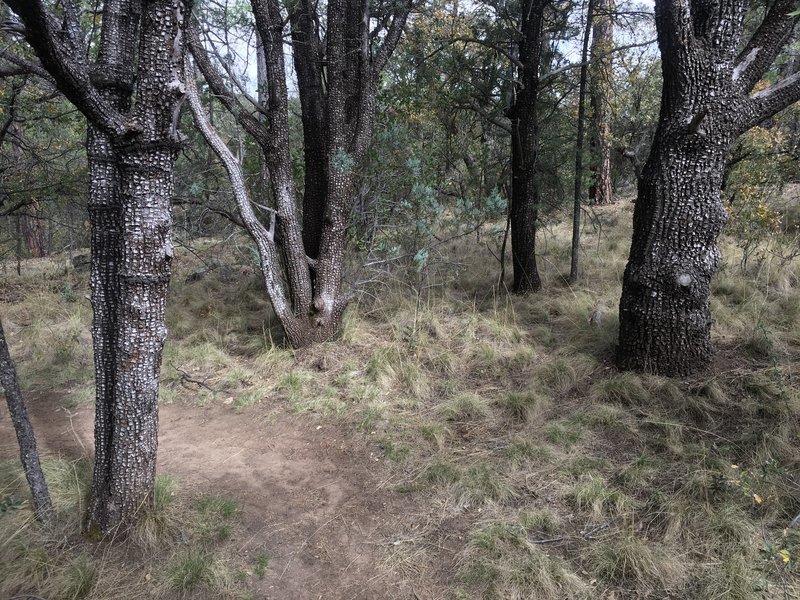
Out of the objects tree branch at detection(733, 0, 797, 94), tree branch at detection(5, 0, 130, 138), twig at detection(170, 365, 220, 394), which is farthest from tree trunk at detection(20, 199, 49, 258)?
tree branch at detection(733, 0, 797, 94)

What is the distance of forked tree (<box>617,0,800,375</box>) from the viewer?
3.65m

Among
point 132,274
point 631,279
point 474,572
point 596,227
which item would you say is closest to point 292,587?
point 474,572

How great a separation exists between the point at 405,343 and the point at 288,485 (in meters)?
2.27

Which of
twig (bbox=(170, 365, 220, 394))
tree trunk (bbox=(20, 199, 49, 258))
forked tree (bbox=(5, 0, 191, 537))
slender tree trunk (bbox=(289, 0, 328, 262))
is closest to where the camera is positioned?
forked tree (bbox=(5, 0, 191, 537))

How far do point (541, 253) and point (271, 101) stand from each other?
493 cm

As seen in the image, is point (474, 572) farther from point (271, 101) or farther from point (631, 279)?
point (271, 101)

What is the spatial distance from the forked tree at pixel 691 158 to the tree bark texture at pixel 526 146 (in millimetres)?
2381

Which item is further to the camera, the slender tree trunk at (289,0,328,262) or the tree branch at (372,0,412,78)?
the slender tree trunk at (289,0,328,262)

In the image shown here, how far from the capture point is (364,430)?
14.0 feet

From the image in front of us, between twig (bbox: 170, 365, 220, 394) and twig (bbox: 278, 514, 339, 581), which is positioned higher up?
twig (bbox: 170, 365, 220, 394)

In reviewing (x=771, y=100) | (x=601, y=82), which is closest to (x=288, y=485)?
(x=771, y=100)

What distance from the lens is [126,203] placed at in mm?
2469

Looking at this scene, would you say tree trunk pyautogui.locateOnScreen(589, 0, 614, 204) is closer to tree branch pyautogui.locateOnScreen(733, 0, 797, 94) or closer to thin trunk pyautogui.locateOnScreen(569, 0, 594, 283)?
thin trunk pyautogui.locateOnScreen(569, 0, 594, 283)

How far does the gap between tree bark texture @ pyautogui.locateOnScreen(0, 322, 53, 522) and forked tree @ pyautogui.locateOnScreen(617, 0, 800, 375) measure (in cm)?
430
